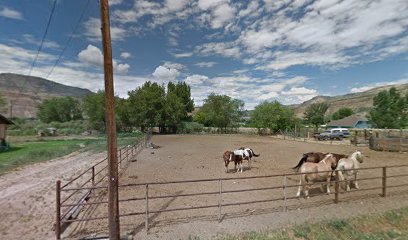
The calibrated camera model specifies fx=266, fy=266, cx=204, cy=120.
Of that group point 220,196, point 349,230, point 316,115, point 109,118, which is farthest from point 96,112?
point 316,115

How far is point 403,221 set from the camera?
21.9ft

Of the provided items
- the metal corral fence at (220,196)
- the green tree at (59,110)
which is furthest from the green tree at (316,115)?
the metal corral fence at (220,196)

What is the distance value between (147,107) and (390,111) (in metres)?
43.9

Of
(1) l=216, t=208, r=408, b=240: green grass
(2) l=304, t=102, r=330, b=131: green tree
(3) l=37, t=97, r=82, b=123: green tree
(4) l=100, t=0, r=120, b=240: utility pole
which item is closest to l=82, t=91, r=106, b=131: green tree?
(3) l=37, t=97, r=82, b=123: green tree

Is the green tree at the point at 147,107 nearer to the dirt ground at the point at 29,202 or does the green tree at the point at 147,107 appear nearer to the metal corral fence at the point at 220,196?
the dirt ground at the point at 29,202

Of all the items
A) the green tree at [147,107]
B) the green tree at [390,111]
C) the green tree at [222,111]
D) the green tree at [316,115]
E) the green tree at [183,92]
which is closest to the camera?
the green tree at [390,111]

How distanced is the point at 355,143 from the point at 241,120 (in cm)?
4347

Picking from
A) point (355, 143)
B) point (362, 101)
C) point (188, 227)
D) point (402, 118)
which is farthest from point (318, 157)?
point (362, 101)

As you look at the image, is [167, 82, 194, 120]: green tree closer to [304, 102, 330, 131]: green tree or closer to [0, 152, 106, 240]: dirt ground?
[304, 102, 330, 131]: green tree

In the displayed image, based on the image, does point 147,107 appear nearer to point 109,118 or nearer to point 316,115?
point 109,118

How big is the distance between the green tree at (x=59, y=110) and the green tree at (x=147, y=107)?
111 feet

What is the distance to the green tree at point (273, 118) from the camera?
57.8 m

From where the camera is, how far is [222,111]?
67750 millimetres

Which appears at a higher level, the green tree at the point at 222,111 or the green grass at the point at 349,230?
the green tree at the point at 222,111
